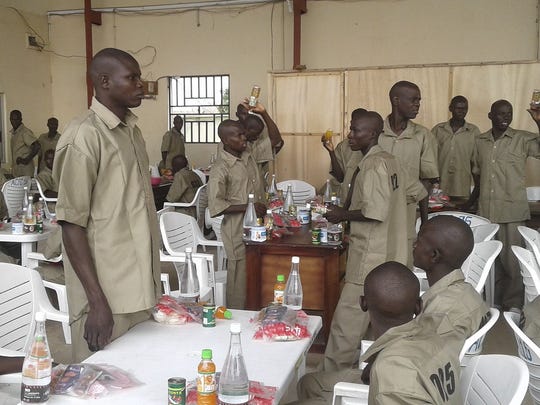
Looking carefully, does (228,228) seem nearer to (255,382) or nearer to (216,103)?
(255,382)

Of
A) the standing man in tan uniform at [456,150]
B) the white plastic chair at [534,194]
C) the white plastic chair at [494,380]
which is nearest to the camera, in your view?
the white plastic chair at [494,380]

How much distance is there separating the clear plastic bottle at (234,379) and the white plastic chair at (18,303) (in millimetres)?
1216

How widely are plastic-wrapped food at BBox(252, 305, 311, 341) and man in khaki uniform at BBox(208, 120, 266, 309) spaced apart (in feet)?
5.88

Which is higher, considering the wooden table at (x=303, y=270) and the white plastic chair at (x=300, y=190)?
the white plastic chair at (x=300, y=190)

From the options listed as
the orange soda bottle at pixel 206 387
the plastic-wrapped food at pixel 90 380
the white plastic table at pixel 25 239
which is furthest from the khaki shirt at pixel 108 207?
the white plastic table at pixel 25 239

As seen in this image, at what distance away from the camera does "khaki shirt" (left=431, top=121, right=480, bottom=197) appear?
21.8 ft

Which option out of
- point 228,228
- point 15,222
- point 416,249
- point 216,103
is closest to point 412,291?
point 416,249

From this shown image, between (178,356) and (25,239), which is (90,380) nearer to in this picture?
(178,356)

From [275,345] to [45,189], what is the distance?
550 cm

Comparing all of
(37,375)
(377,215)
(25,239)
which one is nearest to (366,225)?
(377,215)

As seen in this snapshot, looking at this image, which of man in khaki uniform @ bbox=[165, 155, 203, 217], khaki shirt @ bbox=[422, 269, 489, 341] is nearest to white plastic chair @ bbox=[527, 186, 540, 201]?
man in khaki uniform @ bbox=[165, 155, 203, 217]

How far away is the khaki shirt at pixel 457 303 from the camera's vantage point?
6.72ft

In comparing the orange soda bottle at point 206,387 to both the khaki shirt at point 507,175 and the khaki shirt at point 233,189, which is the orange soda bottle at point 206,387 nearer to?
the khaki shirt at point 233,189

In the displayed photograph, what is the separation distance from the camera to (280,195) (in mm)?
5531
